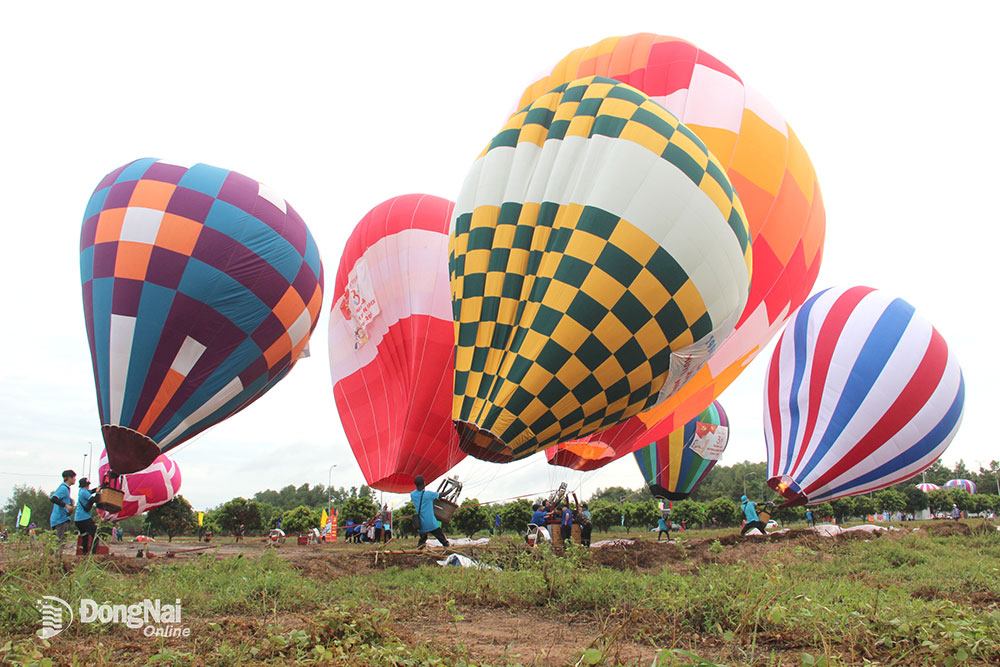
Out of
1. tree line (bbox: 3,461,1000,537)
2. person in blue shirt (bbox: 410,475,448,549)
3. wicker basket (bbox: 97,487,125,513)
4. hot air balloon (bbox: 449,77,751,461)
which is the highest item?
hot air balloon (bbox: 449,77,751,461)

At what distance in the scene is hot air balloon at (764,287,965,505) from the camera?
46.6 feet

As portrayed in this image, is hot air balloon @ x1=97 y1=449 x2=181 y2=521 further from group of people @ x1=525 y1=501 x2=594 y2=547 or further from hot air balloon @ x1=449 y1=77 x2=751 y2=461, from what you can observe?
hot air balloon @ x1=449 y1=77 x2=751 y2=461

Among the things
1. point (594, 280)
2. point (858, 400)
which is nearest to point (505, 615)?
point (594, 280)

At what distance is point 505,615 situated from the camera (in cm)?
576

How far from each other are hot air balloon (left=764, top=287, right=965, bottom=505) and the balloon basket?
7746 millimetres

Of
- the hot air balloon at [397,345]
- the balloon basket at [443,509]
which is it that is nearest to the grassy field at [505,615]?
the balloon basket at [443,509]

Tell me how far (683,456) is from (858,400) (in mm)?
10749

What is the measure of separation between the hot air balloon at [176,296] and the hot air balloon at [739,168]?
19.0 ft

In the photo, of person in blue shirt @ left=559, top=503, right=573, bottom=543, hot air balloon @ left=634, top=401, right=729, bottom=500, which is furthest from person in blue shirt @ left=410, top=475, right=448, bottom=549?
hot air balloon @ left=634, top=401, right=729, bottom=500

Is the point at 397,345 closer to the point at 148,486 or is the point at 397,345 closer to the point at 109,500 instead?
the point at 109,500

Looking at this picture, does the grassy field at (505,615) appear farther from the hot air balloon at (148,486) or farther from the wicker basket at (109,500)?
the hot air balloon at (148,486)

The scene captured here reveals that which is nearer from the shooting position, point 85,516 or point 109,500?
point 85,516

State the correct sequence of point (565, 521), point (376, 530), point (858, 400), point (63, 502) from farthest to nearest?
point (376, 530), point (858, 400), point (565, 521), point (63, 502)

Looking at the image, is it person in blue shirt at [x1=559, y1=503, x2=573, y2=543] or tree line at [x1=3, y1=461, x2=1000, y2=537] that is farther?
tree line at [x1=3, y1=461, x2=1000, y2=537]
